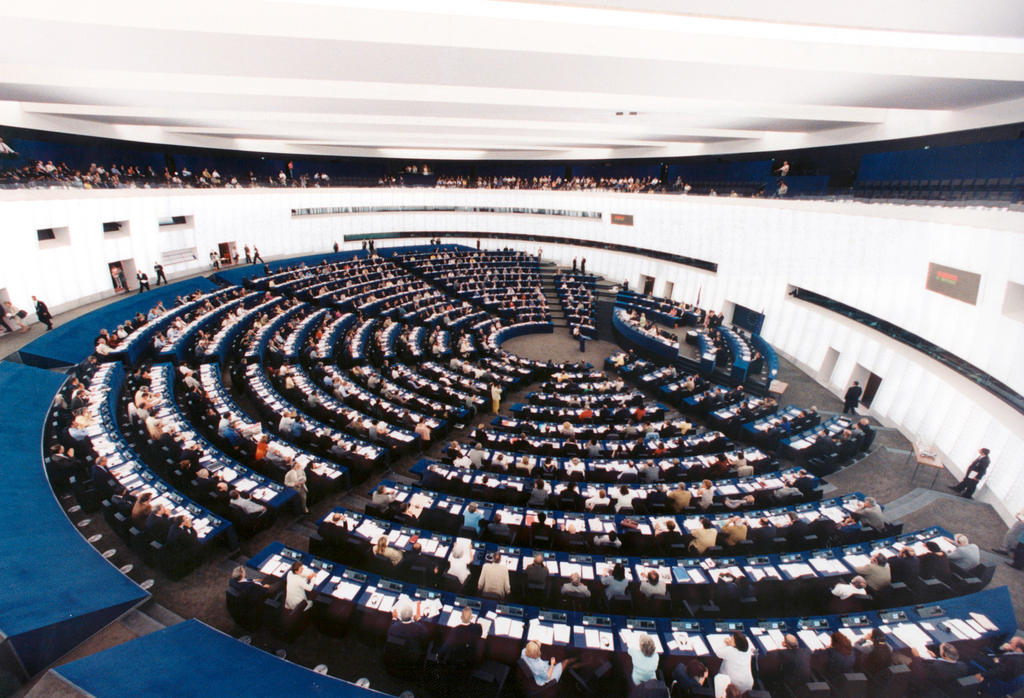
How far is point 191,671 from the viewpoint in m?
5.09

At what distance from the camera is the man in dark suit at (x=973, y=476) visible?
1115cm

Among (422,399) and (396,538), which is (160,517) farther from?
(422,399)

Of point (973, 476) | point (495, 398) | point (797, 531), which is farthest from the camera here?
point (495, 398)

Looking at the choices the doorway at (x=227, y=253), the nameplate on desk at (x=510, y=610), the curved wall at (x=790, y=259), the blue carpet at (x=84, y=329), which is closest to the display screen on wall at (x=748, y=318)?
the curved wall at (x=790, y=259)

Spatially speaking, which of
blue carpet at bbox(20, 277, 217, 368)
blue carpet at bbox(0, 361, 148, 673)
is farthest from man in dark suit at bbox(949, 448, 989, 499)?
blue carpet at bbox(20, 277, 217, 368)

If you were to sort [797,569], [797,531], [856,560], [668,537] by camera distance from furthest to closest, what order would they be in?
[797,531]
[668,537]
[856,560]
[797,569]

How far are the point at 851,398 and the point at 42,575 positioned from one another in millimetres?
20773

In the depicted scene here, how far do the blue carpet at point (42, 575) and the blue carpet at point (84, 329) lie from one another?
555cm

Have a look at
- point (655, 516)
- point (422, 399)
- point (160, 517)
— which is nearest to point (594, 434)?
point (655, 516)

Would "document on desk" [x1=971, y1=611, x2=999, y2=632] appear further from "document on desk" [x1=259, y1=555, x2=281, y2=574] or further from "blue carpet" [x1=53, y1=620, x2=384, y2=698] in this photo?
"document on desk" [x1=259, y1=555, x2=281, y2=574]

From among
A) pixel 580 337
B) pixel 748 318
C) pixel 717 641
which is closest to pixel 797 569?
pixel 717 641

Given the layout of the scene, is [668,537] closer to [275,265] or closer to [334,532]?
[334,532]

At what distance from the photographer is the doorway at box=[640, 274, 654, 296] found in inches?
1249

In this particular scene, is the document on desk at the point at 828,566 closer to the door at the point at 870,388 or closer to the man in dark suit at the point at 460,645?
the man in dark suit at the point at 460,645
